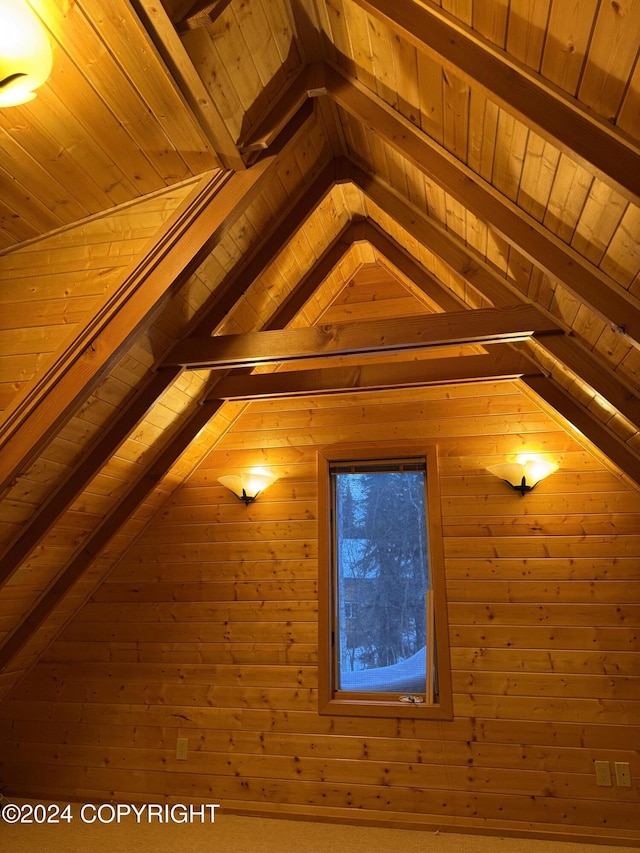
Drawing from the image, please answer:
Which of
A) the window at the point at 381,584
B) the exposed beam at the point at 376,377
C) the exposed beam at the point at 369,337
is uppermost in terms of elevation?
Answer: the exposed beam at the point at 376,377

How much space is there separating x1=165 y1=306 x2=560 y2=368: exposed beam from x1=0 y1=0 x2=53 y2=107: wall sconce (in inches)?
60.1

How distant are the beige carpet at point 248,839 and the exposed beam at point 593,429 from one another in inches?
74.0

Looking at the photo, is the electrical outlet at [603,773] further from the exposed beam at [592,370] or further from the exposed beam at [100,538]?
the exposed beam at [100,538]

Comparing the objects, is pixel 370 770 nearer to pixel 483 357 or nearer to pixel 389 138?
pixel 483 357

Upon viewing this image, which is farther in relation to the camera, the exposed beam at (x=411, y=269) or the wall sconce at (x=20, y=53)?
the exposed beam at (x=411, y=269)

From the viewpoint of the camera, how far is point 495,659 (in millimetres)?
3301

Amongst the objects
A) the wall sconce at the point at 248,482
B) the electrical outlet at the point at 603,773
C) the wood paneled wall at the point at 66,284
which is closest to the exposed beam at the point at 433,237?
the wood paneled wall at the point at 66,284

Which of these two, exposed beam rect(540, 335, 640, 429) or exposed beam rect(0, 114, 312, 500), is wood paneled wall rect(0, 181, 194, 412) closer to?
exposed beam rect(0, 114, 312, 500)

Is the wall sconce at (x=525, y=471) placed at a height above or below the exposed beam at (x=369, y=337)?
below

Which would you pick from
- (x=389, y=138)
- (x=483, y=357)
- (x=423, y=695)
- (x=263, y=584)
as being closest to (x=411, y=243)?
(x=483, y=357)

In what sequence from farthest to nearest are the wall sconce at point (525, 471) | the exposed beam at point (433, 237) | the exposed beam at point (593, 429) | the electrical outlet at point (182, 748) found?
the electrical outlet at point (182, 748), the wall sconce at point (525, 471), the exposed beam at point (593, 429), the exposed beam at point (433, 237)

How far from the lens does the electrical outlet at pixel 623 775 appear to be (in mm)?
3031

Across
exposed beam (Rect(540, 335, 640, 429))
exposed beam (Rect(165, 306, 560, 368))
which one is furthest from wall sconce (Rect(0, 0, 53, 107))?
exposed beam (Rect(540, 335, 640, 429))

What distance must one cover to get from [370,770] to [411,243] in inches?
114
